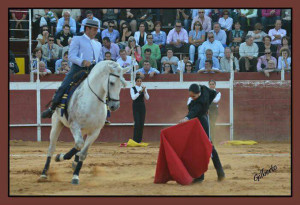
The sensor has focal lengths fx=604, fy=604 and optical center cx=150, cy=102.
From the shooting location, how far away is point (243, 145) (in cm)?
1459

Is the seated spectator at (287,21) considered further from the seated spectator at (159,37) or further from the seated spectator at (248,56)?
the seated spectator at (159,37)

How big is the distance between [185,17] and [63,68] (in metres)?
4.02

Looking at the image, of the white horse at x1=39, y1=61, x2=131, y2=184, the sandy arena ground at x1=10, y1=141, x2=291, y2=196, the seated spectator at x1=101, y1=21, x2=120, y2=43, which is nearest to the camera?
the sandy arena ground at x1=10, y1=141, x2=291, y2=196

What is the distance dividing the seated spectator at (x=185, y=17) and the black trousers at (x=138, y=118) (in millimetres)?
3368

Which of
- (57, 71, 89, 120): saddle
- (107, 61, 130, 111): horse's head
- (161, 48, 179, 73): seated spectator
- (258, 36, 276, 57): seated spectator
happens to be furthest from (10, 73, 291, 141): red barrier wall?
(107, 61, 130, 111): horse's head

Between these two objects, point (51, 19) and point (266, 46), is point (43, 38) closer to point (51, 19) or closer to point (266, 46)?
point (51, 19)

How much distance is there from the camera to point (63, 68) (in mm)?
15148

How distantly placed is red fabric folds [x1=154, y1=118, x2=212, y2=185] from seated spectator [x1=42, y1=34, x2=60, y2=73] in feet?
25.6

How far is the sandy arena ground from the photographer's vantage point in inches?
302

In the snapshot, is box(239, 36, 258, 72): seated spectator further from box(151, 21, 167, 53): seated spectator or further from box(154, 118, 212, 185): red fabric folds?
box(154, 118, 212, 185): red fabric folds

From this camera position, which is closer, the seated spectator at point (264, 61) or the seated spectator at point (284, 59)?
the seated spectator at point (284, 59)

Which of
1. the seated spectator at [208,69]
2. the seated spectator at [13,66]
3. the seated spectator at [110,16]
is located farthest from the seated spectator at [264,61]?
the seated spectator at [13,66]

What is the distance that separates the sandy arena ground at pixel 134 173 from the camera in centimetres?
766

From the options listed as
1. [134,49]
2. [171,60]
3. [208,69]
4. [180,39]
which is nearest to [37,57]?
[134,49]
